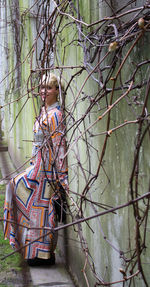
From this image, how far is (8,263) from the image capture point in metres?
4.03

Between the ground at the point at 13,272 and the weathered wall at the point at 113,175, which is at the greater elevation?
the weathered wall at the point at 113,175

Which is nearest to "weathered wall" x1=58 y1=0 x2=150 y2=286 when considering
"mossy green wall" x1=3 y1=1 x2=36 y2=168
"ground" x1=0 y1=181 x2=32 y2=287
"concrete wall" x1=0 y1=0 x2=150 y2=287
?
"concrete wall" x1=0 y1=0 x2=150 y2=287

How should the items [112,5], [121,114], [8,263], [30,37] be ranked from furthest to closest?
[30,37] → [8,263] → [112,5] → [121,114]

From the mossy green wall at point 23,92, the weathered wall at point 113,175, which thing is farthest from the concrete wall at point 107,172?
the mossy green wall at point 23,92

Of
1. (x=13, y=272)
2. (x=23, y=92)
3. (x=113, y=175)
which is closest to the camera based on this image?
(x=113, y=175)

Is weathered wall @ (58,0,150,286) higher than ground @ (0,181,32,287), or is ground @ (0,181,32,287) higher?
weathered wall @ (58,0,150,286)

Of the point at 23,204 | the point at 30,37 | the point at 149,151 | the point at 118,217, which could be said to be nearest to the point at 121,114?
the point at 149,151

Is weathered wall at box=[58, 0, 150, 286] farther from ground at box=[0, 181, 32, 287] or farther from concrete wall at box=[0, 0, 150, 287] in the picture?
ground at box=[0, 181, 32, 287]

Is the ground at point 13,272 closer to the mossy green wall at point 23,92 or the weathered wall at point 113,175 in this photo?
the weathered wall at point 113,175

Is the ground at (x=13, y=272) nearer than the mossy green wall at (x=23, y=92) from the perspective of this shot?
Yes

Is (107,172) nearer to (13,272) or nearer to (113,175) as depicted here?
(113,175)

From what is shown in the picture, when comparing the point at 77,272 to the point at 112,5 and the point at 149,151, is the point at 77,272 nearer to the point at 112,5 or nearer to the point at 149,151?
the point at 149,151

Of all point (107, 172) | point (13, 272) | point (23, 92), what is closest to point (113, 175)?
point (107, 172)

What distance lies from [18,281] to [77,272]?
1.77ft
